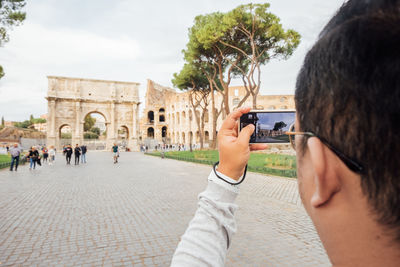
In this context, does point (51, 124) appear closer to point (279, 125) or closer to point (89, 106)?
point (89, 106)

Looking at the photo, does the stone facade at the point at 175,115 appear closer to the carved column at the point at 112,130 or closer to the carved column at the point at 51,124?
the carved column at the point at 112,130

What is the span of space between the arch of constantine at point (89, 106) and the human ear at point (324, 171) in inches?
1659

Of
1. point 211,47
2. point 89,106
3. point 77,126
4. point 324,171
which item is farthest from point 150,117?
point 324,171

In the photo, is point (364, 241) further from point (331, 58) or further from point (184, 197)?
point (184, 197)

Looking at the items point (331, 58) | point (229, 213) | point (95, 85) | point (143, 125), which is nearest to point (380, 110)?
point (331, 58)

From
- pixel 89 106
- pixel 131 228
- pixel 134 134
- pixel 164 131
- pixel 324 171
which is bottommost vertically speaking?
pixel 131 228

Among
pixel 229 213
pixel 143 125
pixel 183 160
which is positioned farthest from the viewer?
pixel 143 125

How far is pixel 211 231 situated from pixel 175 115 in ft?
174

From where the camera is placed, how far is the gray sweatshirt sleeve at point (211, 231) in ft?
2.74

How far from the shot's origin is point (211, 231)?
865mm

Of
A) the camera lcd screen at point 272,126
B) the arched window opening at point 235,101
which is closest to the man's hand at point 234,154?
the camera lcd screen at point 272,126

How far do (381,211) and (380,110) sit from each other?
0.21 metres

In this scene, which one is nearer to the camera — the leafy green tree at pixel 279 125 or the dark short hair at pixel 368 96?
the dark short hair at pixel 368 96

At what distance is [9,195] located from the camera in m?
7.38
